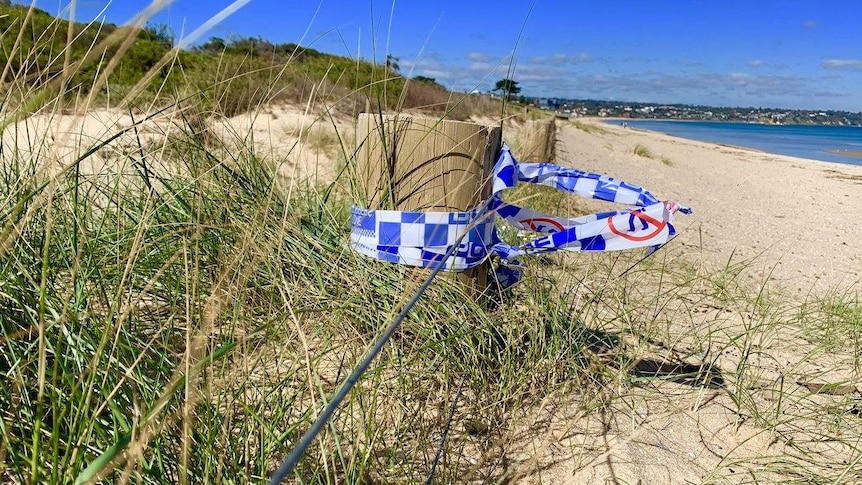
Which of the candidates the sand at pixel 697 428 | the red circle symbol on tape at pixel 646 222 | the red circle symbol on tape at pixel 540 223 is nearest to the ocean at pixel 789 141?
the sand at pixel 697 428

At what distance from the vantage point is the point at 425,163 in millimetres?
1708

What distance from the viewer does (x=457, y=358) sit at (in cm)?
153

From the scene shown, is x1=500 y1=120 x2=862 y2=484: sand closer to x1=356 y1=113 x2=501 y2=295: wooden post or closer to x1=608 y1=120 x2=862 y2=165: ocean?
x1=356 y1=113 x2=501 y2=295: wooden post

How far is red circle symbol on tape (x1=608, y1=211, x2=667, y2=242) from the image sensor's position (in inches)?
63.4

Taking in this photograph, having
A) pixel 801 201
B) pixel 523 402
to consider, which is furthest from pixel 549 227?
pixel 801 201

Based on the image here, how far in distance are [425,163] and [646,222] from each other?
66cm

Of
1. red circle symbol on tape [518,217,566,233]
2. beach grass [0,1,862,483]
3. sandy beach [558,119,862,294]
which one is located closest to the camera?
beach grass [0,1,862,483]

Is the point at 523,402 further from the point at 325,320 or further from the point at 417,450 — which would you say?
the point at 325,320

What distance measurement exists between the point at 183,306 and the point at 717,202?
729 centimetres

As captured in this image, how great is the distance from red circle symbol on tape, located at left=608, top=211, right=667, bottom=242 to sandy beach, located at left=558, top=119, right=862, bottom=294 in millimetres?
200

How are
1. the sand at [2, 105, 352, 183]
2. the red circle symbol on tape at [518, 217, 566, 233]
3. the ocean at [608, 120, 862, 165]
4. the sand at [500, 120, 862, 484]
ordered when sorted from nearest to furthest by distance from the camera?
the sand at [2, 105, 352, 183] < the sand at [500, 120, 862, 484] < the red circle symbol on tape at [518, 217, 566, 233] < the ocean at [608, 120, 862, 165]

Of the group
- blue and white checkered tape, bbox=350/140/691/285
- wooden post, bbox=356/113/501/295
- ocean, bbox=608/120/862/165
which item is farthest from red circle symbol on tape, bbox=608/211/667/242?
ocean, bbox=608/120/862/165

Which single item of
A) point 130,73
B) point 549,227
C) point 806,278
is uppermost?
point 130,73

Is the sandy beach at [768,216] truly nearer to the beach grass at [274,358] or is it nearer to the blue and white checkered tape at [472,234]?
the blue and white checkered tape at [472,234]
